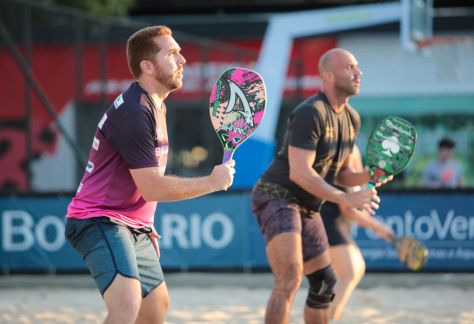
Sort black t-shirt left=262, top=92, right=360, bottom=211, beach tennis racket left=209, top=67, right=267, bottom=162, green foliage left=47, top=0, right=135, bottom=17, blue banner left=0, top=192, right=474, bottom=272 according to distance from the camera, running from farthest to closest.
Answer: green foliage left=47, top=0, right=135, bottom=17 < blue banner left=0, top=192, right=474, bottom=272 < black t-shirt left=262, top=92, right=360, bottom=211 < beach tennis racket left=209, top=67, right=267, bottom=162

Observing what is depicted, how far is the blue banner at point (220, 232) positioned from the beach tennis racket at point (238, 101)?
551 centimetres

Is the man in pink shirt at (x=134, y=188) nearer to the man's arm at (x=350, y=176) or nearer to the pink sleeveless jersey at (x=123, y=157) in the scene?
the pink sleeveless jersey at (x=123, y=157)

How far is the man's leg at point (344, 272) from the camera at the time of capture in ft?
23.1

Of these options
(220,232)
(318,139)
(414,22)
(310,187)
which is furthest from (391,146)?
(414,22)

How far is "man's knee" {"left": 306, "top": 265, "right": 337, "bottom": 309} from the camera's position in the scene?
20.3 feet

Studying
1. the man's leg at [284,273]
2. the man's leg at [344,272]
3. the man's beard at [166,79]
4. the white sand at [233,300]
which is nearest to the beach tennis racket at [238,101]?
the man's beard at [166,79]

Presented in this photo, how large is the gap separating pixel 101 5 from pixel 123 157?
47.3ft

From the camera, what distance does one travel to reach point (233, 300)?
9180 millimetres

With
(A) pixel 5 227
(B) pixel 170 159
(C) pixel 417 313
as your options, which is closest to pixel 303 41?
(B) pixel 170 159

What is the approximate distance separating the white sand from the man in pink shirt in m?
3.20

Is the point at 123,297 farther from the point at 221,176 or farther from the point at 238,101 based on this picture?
the point at 238,101

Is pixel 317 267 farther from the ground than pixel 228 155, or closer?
closer

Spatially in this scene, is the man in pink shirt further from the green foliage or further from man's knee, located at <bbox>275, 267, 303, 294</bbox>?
the green foliage

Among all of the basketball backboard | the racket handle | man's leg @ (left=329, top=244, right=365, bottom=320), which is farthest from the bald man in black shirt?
the basketball backboard
